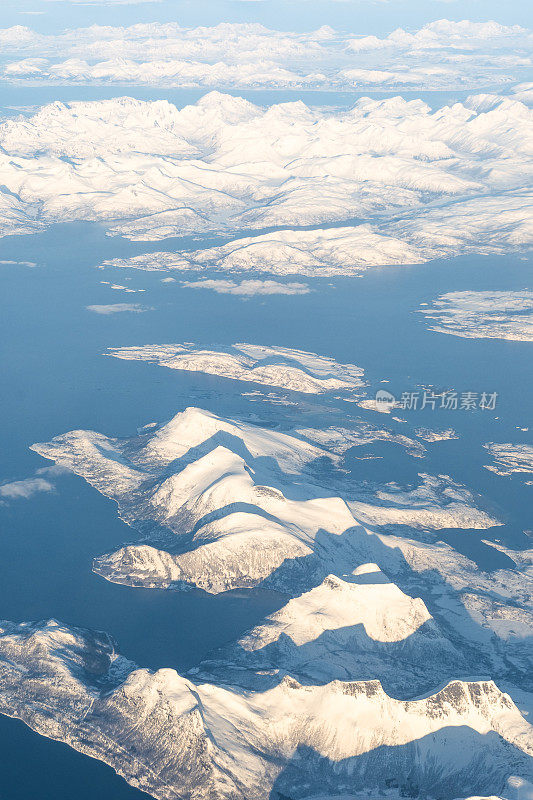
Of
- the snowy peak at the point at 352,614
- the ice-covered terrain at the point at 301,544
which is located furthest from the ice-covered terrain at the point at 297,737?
the ice-covered terrain at the point at 301,544

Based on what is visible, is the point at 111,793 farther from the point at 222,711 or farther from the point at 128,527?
the point at 128,527

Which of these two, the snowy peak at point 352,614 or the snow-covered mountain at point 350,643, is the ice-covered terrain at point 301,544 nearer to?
the snow-covered mountain at point 350,643

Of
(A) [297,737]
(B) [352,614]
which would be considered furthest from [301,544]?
(A) [297,737]

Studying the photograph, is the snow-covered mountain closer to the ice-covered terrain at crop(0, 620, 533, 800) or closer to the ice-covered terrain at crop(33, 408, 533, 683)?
the ice-covered terrain at crop(33, 408, 533, 683)

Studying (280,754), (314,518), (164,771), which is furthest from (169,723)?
(314,518)

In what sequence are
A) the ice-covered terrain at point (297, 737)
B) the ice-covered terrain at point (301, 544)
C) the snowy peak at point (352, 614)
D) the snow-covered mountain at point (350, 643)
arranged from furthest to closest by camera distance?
the ice-covered terrain at point (301, 544)
the snowy peak at point (352, 614)
the snow-covered mountain at point (350, 643)
the ice-covered terrain at point (297, 737)

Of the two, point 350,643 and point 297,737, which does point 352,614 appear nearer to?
point 350,643
